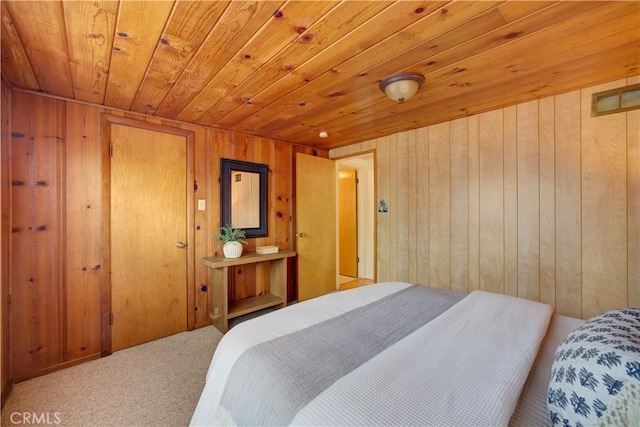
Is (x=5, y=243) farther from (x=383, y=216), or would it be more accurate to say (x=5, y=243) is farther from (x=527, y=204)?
(x=527, y=204)

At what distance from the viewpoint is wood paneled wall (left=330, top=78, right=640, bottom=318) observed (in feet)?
6.29

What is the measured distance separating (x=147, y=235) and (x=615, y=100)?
4.02 meters

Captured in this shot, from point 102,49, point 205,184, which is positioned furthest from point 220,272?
point 102,49

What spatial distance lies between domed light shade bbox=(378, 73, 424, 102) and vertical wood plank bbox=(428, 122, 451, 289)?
109cm

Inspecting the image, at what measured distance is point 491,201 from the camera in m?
2.49

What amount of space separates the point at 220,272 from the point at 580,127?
341cm

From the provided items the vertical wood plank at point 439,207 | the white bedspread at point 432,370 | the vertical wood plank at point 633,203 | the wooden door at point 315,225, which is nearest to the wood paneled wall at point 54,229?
the white bedspread at point 432,370

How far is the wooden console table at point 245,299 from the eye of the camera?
2.66 metres

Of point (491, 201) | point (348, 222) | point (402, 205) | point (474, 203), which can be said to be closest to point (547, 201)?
point (491, 201)

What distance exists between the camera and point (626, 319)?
92 cm

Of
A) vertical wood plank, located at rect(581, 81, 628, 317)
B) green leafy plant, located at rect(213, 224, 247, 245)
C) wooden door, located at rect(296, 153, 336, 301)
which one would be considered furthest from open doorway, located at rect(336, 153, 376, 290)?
vertical wood plank, located at rect(581, 81, 628, 317)

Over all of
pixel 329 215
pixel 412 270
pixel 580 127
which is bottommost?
pixel 412 270

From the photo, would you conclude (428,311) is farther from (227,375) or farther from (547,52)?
(547,52)

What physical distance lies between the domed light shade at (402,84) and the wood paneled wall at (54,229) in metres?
2.26
